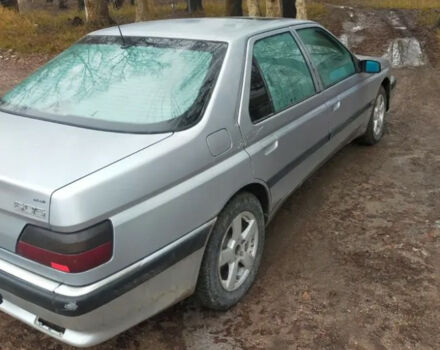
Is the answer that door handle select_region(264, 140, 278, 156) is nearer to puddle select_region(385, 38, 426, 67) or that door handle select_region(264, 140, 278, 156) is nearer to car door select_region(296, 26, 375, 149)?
car door select_region(296, 26, 375, 149)

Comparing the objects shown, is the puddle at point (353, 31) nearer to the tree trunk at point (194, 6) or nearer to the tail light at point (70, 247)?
the tree trunk at point (194, 6)

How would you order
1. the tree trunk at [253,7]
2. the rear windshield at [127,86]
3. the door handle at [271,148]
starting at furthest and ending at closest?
the tree trunk at [253,7], the door handle at [271,148], the rear windshield at [127,86]

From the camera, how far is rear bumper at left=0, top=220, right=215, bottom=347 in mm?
2072

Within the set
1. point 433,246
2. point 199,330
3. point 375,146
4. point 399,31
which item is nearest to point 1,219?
point 199,330

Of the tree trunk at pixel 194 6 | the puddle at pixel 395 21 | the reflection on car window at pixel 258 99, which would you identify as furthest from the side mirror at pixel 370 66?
the tree trunk at pixel 194 6

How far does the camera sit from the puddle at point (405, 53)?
991 centimetres

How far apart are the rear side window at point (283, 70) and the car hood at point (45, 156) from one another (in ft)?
3.63

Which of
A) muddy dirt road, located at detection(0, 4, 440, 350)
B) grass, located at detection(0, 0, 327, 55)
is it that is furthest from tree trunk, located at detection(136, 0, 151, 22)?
muddy dirt road, located at detection(0, 4, 440, 350)

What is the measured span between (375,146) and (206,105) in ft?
11.4

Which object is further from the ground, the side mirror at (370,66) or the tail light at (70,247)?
the side mirror at (370,66)

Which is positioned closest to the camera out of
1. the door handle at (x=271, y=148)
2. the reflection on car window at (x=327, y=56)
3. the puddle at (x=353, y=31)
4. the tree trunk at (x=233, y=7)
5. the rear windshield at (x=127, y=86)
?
the rear windshield at (x=127, y=86)

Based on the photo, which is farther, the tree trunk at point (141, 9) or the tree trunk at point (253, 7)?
the tree trunk at point (141, 9)

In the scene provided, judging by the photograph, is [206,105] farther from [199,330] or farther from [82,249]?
[199,330]

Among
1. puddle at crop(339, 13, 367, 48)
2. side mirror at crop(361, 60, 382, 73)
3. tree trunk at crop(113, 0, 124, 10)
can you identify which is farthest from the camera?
tree trunk at crop(113, 0, 124, 10)
